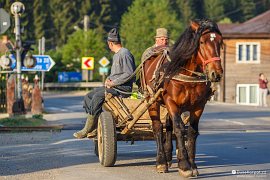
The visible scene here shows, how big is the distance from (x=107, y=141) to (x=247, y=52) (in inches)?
1950

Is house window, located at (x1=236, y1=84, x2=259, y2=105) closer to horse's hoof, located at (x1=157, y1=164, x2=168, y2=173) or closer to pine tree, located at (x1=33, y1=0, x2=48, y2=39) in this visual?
horse's hoof, located at (x1=157, y1=164, x2=168, y2=173)

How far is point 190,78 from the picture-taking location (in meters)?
11.8

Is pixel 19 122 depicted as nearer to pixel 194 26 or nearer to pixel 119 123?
pixel 119 123

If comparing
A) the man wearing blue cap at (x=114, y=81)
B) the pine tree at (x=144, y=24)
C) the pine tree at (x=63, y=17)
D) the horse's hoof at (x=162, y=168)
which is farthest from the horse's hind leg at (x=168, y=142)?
the pine tree at (x=63, y=17)

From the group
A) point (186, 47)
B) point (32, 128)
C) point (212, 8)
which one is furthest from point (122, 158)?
point (212, 8)

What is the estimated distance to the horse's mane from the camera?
11648 millimetres

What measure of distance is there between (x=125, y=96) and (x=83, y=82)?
186ft

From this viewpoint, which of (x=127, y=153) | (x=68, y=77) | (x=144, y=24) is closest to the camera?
(x=127, y=153)

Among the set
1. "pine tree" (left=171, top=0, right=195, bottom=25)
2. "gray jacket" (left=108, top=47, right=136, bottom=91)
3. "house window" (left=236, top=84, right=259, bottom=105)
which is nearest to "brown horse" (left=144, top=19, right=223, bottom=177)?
"gray jacket" (left=108, top=47, right=136, bottom=91)

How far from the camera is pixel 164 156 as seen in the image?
41.1 feet

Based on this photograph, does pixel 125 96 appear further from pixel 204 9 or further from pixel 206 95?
pixel 204 9

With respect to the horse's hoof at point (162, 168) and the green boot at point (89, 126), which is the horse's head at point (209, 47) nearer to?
the horse's hoof at point (162, 168)

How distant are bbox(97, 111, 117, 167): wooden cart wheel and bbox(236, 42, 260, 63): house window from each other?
48.8 m

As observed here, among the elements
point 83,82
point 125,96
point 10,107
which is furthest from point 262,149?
point 83,82
